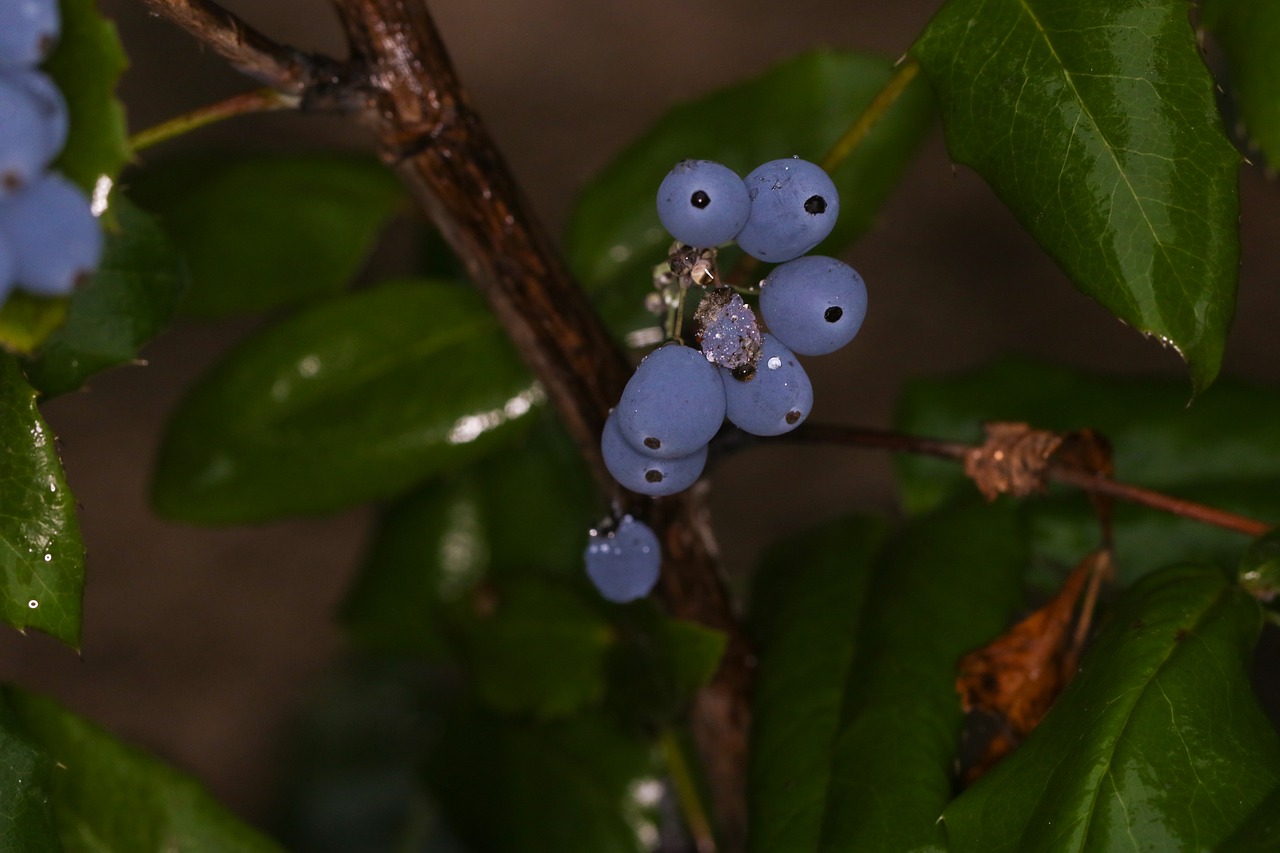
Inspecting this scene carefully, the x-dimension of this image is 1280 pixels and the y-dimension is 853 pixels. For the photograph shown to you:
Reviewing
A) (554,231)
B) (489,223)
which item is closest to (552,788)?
(489,223)

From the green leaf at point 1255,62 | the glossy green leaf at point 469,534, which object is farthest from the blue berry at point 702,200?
the glossy green leaf at point 469,534

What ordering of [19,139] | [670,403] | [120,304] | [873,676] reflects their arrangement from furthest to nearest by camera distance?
1. [873,676]
2. [120,304]
3. [670,403]
4. [19,139]

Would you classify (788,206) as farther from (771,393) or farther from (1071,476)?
(1071,476)

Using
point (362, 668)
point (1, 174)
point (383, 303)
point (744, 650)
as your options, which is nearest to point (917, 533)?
point (744, 650)

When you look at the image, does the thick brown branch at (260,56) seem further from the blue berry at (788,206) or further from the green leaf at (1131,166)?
the green leaf at (1131,166)

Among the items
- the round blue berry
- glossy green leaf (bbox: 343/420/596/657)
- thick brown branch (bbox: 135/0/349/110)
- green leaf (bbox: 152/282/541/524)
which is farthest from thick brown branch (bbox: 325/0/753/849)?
glossy green leaf (bbox: 343/420/596/657)

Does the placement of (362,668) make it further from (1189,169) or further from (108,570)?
(1189,169)
